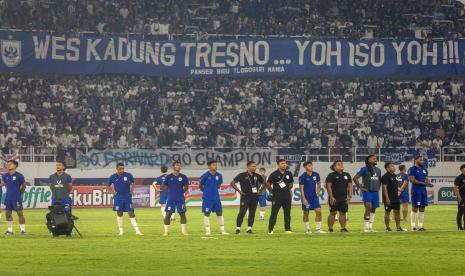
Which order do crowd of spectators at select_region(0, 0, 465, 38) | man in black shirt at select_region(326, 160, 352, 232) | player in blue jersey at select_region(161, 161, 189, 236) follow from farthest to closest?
crowd of spectators at select_region(0, 0, 465, 38), man in black shirt at select_region(326, 160, 352, 232), player in blue jersey at select_region(161, 161, 189, 236)

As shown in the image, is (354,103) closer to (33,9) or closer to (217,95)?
(217,95)

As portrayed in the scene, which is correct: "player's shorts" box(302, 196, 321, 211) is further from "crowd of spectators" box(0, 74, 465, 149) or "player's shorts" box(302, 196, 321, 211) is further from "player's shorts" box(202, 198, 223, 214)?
"crowd of spectators" box(0, 74, 465, 149)

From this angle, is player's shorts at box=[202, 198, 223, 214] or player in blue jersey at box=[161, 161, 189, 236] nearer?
player's shorts at box=[202, 198, 223, 214]

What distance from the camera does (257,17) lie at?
62.5m

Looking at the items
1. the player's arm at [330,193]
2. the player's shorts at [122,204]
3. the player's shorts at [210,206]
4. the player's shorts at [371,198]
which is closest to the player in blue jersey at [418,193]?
the player's shorts at [371,198]

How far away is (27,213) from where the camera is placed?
46.7 metres

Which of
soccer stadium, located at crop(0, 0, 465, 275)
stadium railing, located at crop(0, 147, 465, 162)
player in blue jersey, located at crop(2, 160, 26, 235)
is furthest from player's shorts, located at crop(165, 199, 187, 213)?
stadium railing, located at crop(0, 147, 465, 162)

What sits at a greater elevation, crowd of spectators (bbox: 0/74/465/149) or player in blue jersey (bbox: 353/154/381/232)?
crowd of spectators (bbox: 0/74/465/149)

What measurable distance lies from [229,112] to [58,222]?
2946 cm

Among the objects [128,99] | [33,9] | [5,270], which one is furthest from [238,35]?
[5,270]

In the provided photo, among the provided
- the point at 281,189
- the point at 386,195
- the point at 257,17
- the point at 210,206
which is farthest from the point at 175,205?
the point at 257,17

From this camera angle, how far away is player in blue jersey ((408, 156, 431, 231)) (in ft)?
103

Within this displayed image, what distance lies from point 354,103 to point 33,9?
19.8m

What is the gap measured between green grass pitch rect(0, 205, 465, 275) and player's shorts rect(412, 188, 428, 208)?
0.91 meters
